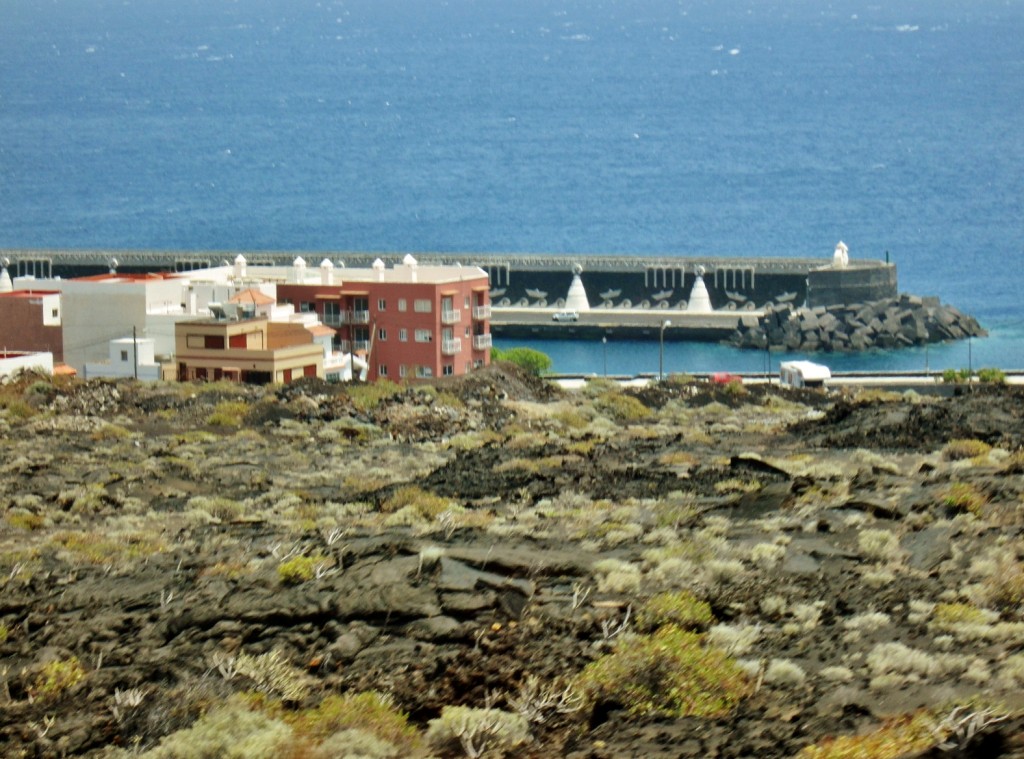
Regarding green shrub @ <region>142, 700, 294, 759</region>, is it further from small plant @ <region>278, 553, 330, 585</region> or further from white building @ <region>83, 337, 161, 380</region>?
white building @ <region>83, 337, 161, 380</region>

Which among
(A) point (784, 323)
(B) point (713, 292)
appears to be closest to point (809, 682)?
(A) point (784, 323)

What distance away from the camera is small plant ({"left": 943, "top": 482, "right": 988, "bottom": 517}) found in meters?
15.4

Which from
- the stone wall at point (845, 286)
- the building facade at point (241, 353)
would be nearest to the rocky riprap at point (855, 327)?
the stone wall at point (845, 286)

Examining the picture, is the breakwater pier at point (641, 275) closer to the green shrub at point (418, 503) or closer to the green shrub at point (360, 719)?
the green shrub at point (418, 503)

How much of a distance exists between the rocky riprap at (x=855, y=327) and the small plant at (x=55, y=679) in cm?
7754

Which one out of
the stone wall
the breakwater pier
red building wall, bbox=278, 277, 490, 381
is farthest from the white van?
the stone wall

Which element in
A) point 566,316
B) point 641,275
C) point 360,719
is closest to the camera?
point 360,719

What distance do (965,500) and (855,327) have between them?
7666cm

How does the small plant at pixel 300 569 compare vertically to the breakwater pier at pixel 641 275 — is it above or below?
below

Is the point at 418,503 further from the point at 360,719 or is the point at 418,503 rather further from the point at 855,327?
the point at 855,327

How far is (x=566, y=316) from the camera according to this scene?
98000mm

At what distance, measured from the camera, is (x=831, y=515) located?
1530 cm

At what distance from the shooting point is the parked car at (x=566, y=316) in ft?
320

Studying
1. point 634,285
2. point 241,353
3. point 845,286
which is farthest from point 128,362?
point 634,285
